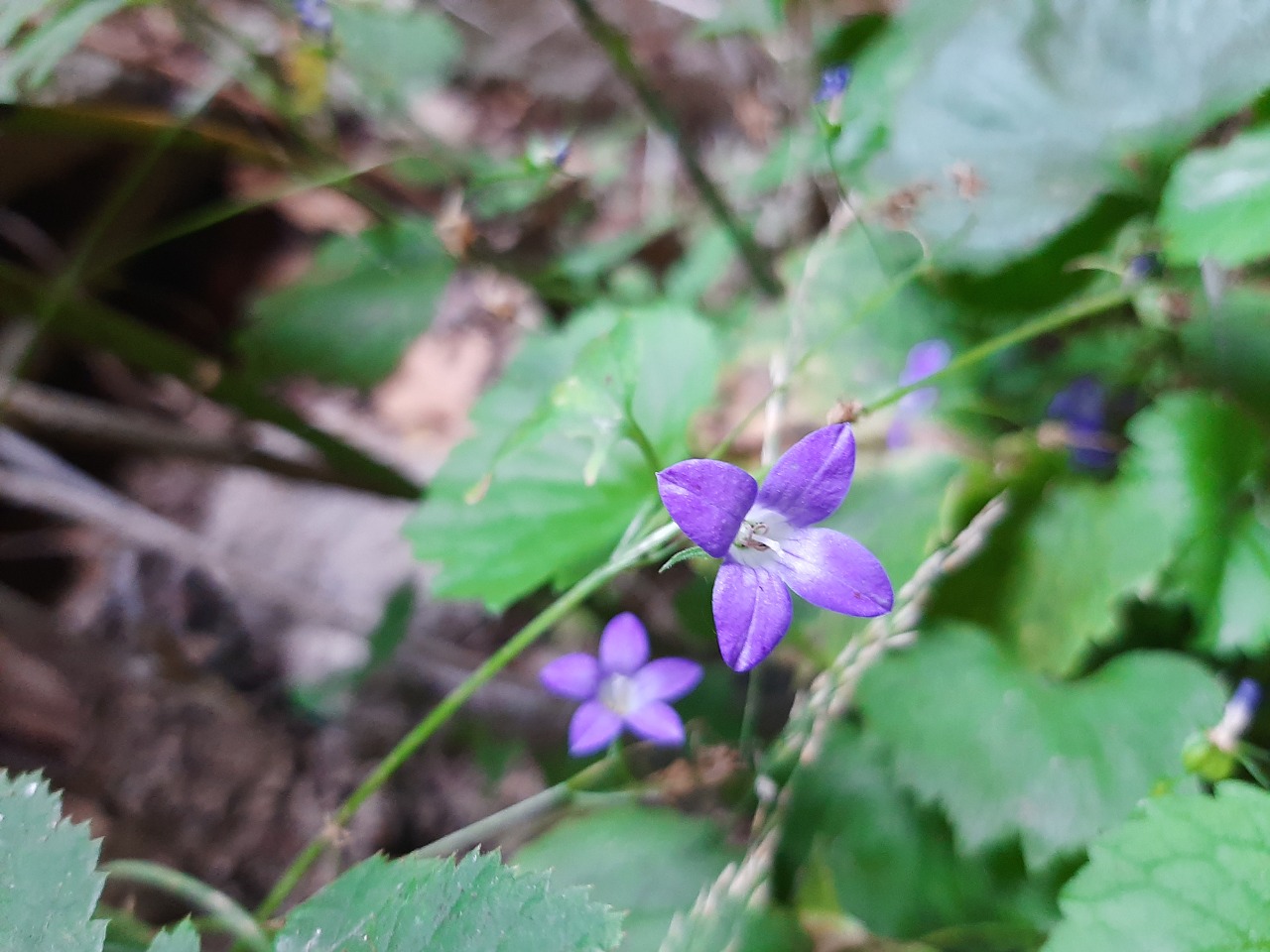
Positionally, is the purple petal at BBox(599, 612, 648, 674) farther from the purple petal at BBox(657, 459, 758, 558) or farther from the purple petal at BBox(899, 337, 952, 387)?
the purple petal at BBox(899, 337, 952, 387)

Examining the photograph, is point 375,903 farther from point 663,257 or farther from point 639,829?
point 663,257

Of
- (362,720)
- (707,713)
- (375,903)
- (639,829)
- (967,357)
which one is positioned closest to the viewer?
→ (375,903)

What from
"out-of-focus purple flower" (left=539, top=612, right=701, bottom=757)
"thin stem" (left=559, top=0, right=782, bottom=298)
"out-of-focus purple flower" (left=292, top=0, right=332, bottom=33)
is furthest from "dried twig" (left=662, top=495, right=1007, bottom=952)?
"out-of-focus purple flower" (left=292, top=0, right=332, bottom=33)

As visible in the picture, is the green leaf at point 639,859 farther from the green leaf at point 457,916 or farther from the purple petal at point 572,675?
the green leaf at point 457,916

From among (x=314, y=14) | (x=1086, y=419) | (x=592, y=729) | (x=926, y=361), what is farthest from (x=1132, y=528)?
(x=314, y=14)

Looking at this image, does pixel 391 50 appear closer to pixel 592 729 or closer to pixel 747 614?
pixel 592 729

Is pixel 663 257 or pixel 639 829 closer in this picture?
pixel 639 829

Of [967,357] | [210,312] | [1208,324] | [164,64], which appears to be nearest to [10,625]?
[210,312]
